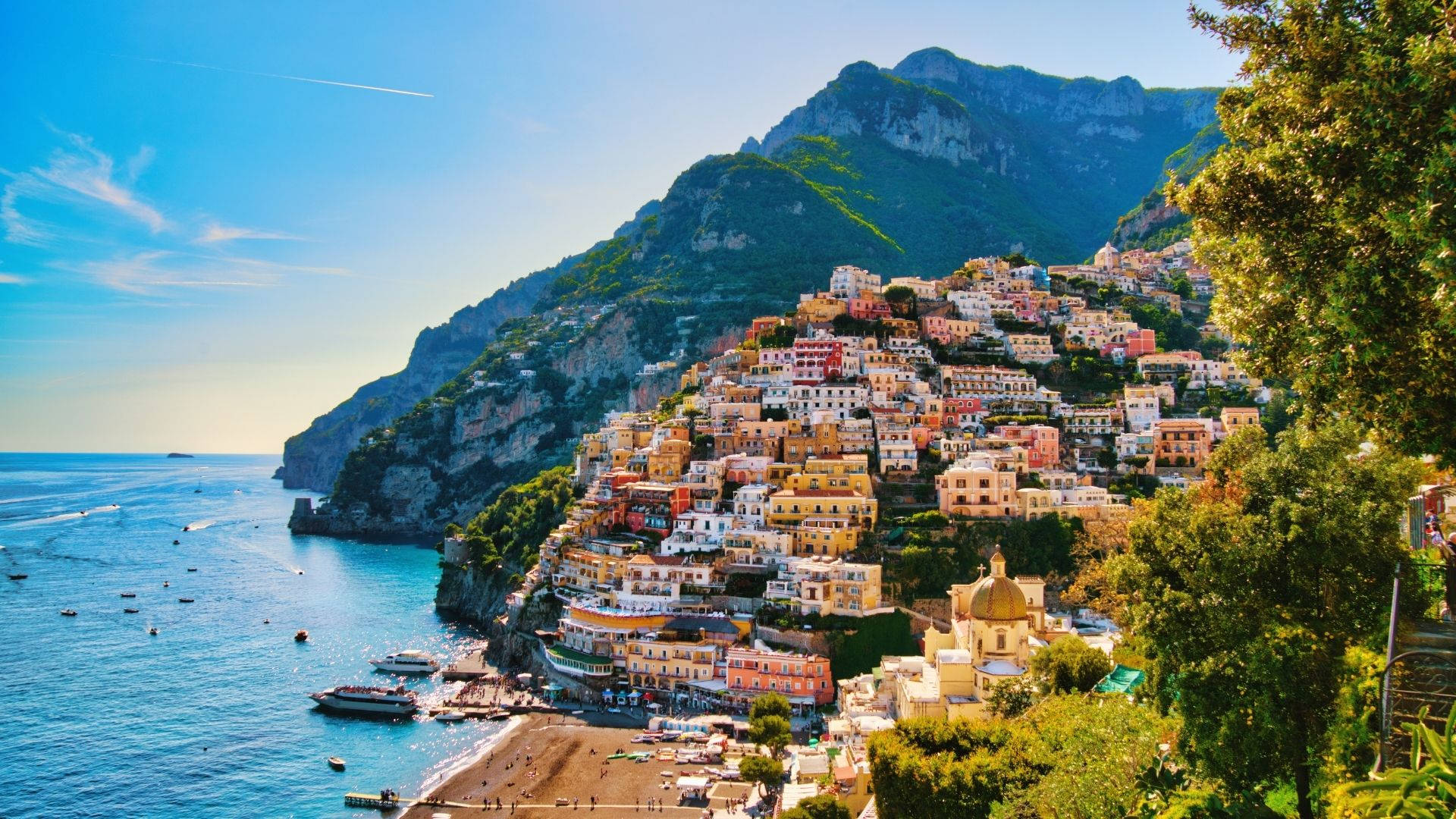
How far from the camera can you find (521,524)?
3349 inches

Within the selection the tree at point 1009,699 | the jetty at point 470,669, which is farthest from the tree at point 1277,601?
the jetty at point 470,669

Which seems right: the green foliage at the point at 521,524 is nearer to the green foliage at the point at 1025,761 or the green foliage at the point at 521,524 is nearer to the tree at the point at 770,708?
the tree at the point at 770,708

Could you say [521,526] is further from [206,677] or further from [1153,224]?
[1153,224]

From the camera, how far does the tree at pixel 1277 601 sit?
55.9 feet

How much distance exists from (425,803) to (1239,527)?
1386 inches

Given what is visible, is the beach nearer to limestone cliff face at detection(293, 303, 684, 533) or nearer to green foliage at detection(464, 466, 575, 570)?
green foliage at detection(464, 466, 575, 570)

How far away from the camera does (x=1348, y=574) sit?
17188 mm

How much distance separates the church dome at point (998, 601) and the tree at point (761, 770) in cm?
1016

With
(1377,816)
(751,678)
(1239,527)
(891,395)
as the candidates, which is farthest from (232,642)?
(1377,816)

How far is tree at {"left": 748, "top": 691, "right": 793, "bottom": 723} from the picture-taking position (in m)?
44.8

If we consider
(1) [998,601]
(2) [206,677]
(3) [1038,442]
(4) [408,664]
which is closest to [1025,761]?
(1) [998,601]

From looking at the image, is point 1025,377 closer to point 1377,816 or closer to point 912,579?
point 912,579

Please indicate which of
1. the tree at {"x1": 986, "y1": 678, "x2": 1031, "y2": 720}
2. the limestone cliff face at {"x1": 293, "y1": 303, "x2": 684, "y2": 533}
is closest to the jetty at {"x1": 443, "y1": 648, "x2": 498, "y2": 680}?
the tree at {"x1": 986, "y1": 678, "x2": 1031, "y2": 720}

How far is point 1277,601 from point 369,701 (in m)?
49.6
